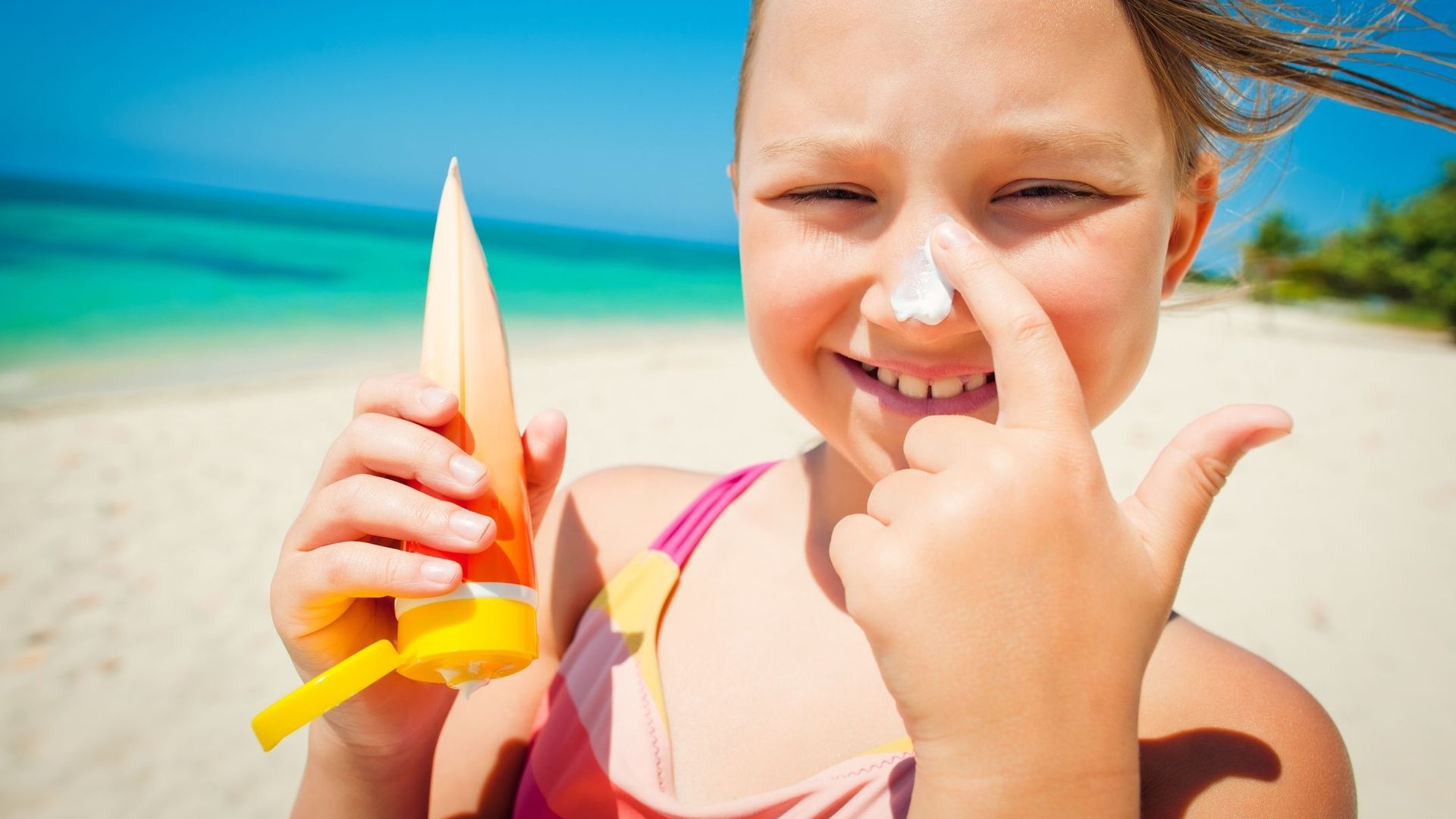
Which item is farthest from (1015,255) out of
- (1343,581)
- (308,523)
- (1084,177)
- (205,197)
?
(205,197)

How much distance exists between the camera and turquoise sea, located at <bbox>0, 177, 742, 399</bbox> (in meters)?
13.2

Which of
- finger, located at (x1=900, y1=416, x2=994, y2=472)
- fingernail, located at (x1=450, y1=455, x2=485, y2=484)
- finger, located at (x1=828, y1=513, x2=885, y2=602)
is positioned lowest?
finger, located at (x1=828, y1=513, x2=885, y2=602)

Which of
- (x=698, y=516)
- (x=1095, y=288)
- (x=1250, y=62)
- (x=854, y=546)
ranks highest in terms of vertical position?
(x=1250, y=62)

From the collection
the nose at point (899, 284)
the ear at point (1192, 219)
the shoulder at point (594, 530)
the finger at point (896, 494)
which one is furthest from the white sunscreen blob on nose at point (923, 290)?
the shoulder at point (594, 530)

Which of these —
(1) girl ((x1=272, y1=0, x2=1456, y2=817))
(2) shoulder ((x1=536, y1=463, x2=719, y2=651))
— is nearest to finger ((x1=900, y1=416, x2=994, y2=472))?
(1) girl ((x1=272, y1=0, x2=1456, y2=817))

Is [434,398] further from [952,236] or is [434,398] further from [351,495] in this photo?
[952,236]

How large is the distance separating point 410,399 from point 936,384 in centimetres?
77

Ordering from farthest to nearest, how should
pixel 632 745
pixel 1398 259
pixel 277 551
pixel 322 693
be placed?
pixel 1398 259, pixel 277 551, pixel 632 745, pixel 322 693

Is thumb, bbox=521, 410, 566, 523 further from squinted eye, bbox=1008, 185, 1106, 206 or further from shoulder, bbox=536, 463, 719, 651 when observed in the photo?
squinted eye, bbox=1008, 185, 1106, 206

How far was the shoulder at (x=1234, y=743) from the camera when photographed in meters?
1.10

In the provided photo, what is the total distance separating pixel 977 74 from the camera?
3.53 feet

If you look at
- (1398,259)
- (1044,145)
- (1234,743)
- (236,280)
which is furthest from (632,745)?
(1398,259)

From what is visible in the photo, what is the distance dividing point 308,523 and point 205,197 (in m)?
54.6

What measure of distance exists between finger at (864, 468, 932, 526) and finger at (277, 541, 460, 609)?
20.2 inches
